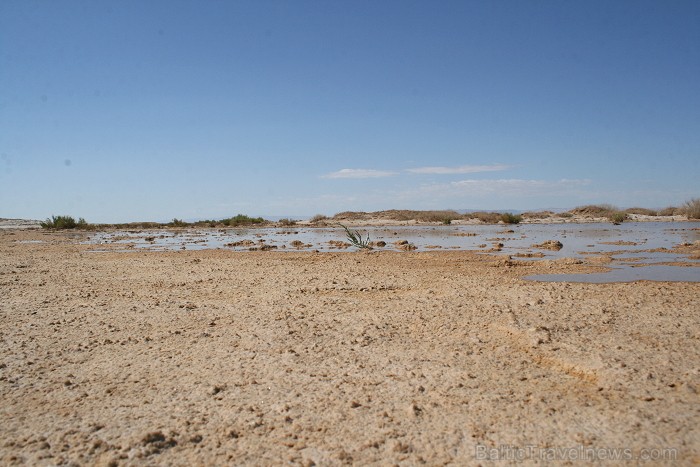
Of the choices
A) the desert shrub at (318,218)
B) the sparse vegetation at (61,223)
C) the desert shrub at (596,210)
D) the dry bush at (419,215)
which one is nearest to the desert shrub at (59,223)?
the sparse vegetation at (61,223)

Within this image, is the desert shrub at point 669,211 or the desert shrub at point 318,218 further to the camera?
the desert shrub at point 318,218

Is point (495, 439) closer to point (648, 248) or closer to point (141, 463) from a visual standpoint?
point (141, 463)

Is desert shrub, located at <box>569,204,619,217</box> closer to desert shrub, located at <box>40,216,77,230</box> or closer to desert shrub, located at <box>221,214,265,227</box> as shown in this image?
desert shrub, located at <box>221,214,265,227</box>

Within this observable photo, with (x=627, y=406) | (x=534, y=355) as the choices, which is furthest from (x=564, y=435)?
(x=534, y=355)

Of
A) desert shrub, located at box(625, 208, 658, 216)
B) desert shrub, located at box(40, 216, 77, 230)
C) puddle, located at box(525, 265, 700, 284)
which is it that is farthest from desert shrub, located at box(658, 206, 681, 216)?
desert shrub, located at box(40, 216, 77, 230)

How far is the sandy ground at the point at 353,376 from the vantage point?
2.93 m

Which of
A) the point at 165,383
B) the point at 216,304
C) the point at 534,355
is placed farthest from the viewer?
the point at 216,304

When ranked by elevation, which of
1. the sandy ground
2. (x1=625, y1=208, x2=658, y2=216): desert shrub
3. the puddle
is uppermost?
(x1=625, y1=208, x2=658, y2=216): desert shrub

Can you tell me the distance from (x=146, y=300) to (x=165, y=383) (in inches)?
155

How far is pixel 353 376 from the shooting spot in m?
4.07

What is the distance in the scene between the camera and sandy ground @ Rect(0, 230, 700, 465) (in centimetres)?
293

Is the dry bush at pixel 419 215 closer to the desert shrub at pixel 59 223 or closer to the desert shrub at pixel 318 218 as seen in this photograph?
the desert shrub at pixel 318 218

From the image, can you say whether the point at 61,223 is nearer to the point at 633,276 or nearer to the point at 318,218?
the point at 318,218

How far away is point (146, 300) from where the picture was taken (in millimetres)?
7512
